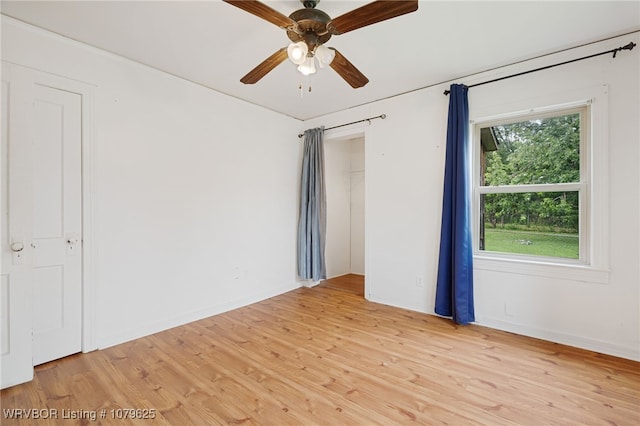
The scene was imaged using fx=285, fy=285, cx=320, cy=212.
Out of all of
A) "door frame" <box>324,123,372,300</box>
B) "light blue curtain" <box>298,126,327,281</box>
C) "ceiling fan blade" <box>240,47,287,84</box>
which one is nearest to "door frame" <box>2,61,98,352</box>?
"ceiling fan blade" <box>240,47,287,84</box>

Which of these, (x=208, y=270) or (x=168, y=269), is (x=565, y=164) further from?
(x=168, y=269)

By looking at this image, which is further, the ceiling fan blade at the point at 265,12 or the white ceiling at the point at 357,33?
the white ceiling at the point at 357,33

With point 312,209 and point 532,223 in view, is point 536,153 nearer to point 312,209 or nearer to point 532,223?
point 532,223

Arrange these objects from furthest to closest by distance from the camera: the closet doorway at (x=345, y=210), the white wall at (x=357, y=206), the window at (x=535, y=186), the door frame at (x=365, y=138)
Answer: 1. the white wall at (x=357, y=206)
2. the closet doorway at (x=345, y=210)
3. the door frame at (x=365, y=138)
4. the window at (x=535, y=186)

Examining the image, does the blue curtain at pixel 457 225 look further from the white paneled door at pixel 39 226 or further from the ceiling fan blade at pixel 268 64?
the white paneled door at pixel 39 226

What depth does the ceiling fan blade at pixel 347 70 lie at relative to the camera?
206 centimetres

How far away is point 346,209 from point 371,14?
4.00m

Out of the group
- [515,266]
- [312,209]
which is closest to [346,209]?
[312,209]

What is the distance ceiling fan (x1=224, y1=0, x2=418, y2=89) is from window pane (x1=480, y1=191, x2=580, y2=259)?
2.14m

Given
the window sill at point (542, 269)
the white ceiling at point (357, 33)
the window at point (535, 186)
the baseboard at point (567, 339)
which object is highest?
the white ceiling at point (357, 33)

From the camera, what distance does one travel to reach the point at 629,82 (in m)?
2.35

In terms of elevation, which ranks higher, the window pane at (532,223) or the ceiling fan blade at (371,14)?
the ceiling fan blade at (371,14)

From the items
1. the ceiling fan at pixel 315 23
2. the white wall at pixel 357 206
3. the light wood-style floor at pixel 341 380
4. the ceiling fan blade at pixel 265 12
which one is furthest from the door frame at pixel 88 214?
the white wall at pixel 357 206

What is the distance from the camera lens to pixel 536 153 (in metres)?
2.87
